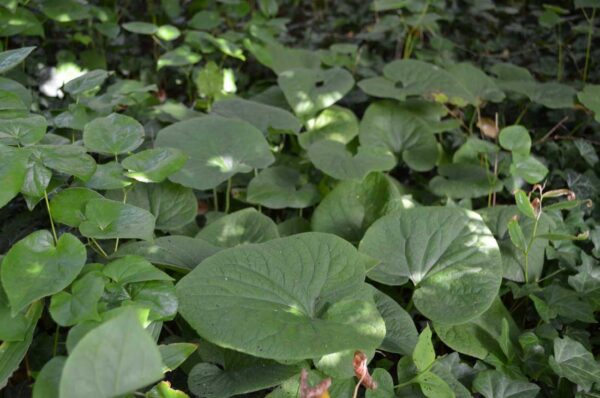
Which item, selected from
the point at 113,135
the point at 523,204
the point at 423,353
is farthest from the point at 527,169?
the point at 113,135

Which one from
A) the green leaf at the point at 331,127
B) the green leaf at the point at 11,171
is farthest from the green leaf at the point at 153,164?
the green leaf at the point at 331,127

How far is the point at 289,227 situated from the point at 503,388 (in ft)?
2.11

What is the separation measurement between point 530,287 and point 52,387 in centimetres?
101

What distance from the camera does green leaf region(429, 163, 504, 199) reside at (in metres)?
1.55

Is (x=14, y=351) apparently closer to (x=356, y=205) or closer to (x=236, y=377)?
(x=236, y=377)

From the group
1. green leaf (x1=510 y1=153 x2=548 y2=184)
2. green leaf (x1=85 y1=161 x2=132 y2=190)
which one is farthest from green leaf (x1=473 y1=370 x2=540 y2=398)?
green leaf (x1=85 y1=161 x2=132 y2=190)

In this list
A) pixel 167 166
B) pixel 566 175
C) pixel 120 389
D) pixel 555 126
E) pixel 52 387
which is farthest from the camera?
pixel 555 126

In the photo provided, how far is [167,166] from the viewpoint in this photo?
1158 mm

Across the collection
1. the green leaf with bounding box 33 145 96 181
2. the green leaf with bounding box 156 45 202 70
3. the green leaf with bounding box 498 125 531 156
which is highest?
the green leaf with bounding box 33 145 96 181

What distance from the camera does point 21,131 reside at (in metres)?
1.04

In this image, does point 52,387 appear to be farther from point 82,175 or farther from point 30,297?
point 82,175

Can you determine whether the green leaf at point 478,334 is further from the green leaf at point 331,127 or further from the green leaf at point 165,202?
the green leaf at point 331,127

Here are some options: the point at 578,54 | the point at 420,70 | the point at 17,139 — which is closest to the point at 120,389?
the point at 17,139

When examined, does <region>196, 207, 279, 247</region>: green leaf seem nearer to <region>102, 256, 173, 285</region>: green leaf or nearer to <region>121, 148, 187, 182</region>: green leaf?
<region>121, 148, 187, 182</region>: green leaf
